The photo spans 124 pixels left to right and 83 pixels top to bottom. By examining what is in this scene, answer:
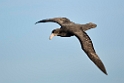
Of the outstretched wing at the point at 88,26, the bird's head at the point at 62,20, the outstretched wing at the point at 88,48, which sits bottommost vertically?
the outstretched wing at the point at 88,48

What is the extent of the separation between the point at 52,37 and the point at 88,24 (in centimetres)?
518

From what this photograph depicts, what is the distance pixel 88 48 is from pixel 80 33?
3002mm

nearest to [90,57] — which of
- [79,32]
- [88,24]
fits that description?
[79,32]

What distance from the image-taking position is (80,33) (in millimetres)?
53031

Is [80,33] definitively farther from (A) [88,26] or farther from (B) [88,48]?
(A) [88,26]

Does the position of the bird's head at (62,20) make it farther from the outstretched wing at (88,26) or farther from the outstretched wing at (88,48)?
the outstretched wing at (88,48)

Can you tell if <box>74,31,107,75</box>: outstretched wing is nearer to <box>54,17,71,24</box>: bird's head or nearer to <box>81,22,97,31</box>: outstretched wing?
<box>81,22,97,31</box>: outstretched wing

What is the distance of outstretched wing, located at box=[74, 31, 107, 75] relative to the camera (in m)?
47.7

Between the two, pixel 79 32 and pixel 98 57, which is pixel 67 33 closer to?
pixel 79 32

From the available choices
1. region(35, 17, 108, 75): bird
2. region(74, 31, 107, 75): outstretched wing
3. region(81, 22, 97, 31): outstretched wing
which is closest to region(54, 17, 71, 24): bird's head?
region(35, 17, 108, 75): bird

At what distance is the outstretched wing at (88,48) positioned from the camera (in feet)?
157

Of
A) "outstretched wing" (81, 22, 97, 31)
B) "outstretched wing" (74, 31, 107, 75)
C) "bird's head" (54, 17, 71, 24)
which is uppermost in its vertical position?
"bird's head" (54, 17, 71, 24)

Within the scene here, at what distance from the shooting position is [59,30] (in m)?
54.1

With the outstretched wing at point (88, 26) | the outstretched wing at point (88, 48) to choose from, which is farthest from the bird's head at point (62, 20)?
the outstretched wing at point (88, 48)
